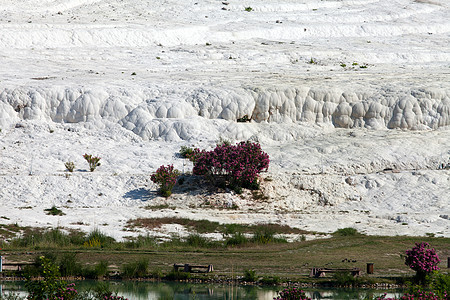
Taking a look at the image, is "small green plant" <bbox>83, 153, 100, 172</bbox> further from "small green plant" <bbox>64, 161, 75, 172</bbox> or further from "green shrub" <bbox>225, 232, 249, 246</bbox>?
"green shrub" <bbox>225, 232, 249, 246</bbox>

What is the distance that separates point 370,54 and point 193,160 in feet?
117

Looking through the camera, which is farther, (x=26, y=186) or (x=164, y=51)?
(x=164, y=51)

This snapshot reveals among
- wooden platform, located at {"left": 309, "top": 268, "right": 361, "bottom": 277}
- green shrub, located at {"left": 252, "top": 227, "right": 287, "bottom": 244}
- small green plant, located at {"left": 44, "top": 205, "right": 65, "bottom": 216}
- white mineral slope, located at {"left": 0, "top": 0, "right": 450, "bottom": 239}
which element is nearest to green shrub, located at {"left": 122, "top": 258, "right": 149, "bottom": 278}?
wooden platform, located at {"left": 309, "top": 268, "right": 361, "bottom": 277}

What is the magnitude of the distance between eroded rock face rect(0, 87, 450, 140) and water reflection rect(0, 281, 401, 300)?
1014 inches

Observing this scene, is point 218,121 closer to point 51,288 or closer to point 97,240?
point 97,240

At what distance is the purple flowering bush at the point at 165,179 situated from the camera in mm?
38728

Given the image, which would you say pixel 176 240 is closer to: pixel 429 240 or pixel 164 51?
pixel 429 240

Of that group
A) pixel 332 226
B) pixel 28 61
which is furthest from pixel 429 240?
pixel 28 61

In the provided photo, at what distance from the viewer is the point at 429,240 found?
31438 mm

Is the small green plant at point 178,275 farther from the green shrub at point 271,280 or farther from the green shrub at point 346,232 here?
the green shrub at point 346,232

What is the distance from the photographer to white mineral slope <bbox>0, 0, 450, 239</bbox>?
125 ft

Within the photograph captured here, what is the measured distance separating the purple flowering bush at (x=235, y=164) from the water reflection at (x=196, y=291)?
17724mm

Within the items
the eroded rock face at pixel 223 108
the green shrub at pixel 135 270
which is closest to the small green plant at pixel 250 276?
the green shrub at pixel 135 270

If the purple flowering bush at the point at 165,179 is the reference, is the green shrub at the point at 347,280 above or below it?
below
